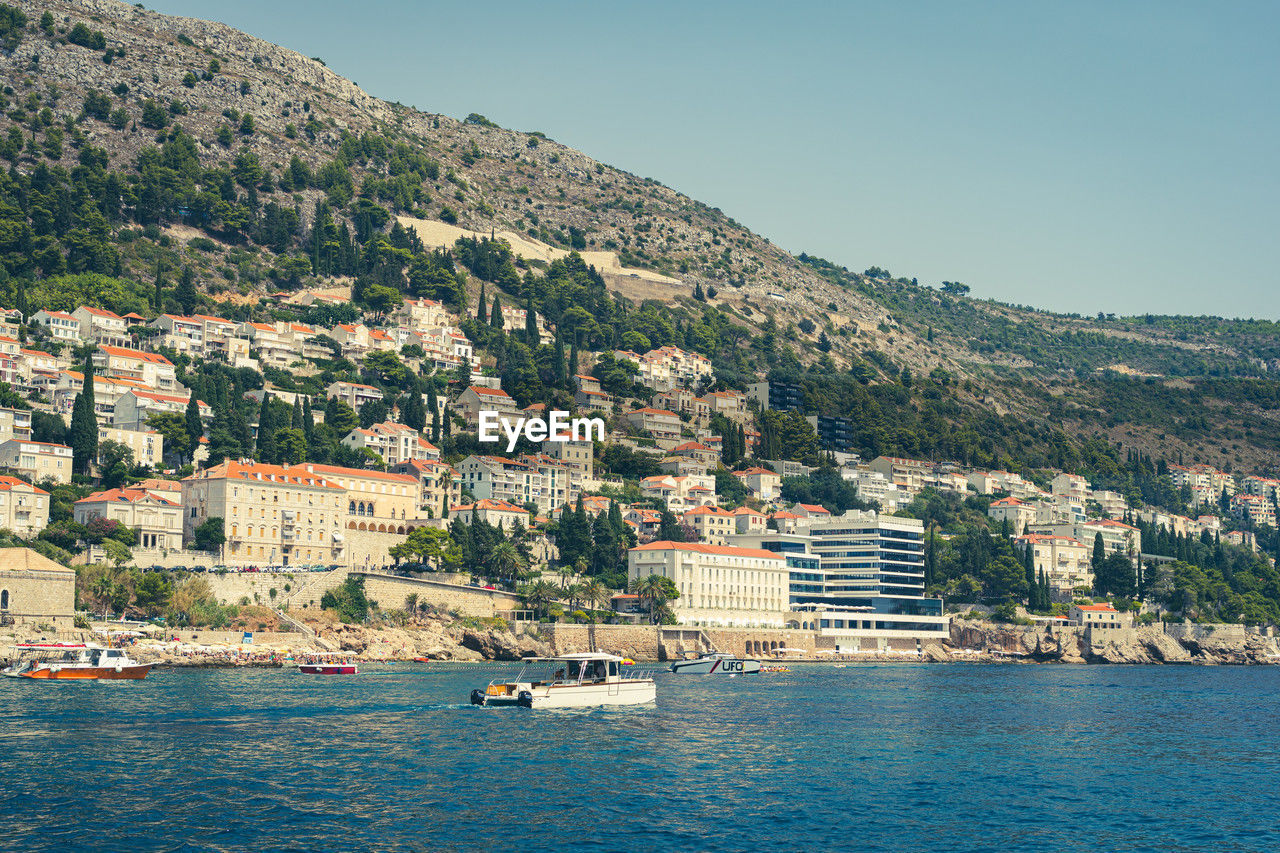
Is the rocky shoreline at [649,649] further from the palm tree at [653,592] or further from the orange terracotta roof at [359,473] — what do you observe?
the orange terracotta roof at [359,473]

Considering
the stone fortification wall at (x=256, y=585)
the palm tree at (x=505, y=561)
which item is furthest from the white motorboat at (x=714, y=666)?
the stone fortification wall at (x=256, y=585)

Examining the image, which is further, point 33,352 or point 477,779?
point 33,352

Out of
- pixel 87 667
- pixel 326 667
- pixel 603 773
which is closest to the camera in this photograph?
pixel 603 773

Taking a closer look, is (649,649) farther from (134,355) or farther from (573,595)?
(134,355)

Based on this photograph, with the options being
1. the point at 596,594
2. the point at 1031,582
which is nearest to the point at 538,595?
the point at 596,594

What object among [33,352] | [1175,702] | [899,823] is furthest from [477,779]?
[33,352]

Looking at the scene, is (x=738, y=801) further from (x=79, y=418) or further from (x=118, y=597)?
(x=79, y=418)
